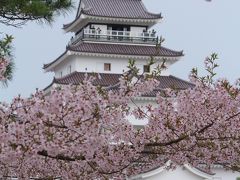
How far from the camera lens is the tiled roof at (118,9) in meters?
43.6

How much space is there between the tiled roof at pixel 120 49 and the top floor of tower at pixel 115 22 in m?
0.35

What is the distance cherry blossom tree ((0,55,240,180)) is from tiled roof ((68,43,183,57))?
32.0m

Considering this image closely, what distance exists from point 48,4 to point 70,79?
79.2 ft

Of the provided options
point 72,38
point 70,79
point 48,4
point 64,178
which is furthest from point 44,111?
point 72,38

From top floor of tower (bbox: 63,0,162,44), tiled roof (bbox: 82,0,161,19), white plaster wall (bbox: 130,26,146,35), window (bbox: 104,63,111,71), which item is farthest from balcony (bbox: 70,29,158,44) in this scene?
window (bbox: 104,63,111,71)

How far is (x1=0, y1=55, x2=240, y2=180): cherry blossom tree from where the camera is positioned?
6.90m

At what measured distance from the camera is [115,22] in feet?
144

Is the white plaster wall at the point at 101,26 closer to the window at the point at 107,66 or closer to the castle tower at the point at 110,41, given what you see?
the castle tower at the point at 110,41

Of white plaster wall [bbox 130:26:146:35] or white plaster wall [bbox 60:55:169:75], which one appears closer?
white plaster wall [bbox 60:55:169:75]

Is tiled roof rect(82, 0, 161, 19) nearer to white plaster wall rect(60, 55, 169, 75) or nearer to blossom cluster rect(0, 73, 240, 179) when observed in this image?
white plaster wall rect(60, 55, 169, 75)

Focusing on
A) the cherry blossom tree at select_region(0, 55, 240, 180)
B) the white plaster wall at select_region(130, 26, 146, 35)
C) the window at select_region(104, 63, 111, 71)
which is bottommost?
the cherry blossom tree at select_region(0, 55, 240, 180)

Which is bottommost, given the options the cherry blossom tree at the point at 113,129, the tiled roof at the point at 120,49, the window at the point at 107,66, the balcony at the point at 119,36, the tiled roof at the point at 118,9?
the cherry blossom tree at the point at 113,129

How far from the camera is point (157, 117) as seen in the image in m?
7.90

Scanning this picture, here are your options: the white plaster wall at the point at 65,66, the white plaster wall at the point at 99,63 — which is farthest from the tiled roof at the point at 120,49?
the white plaster wall at the point at 65,66
